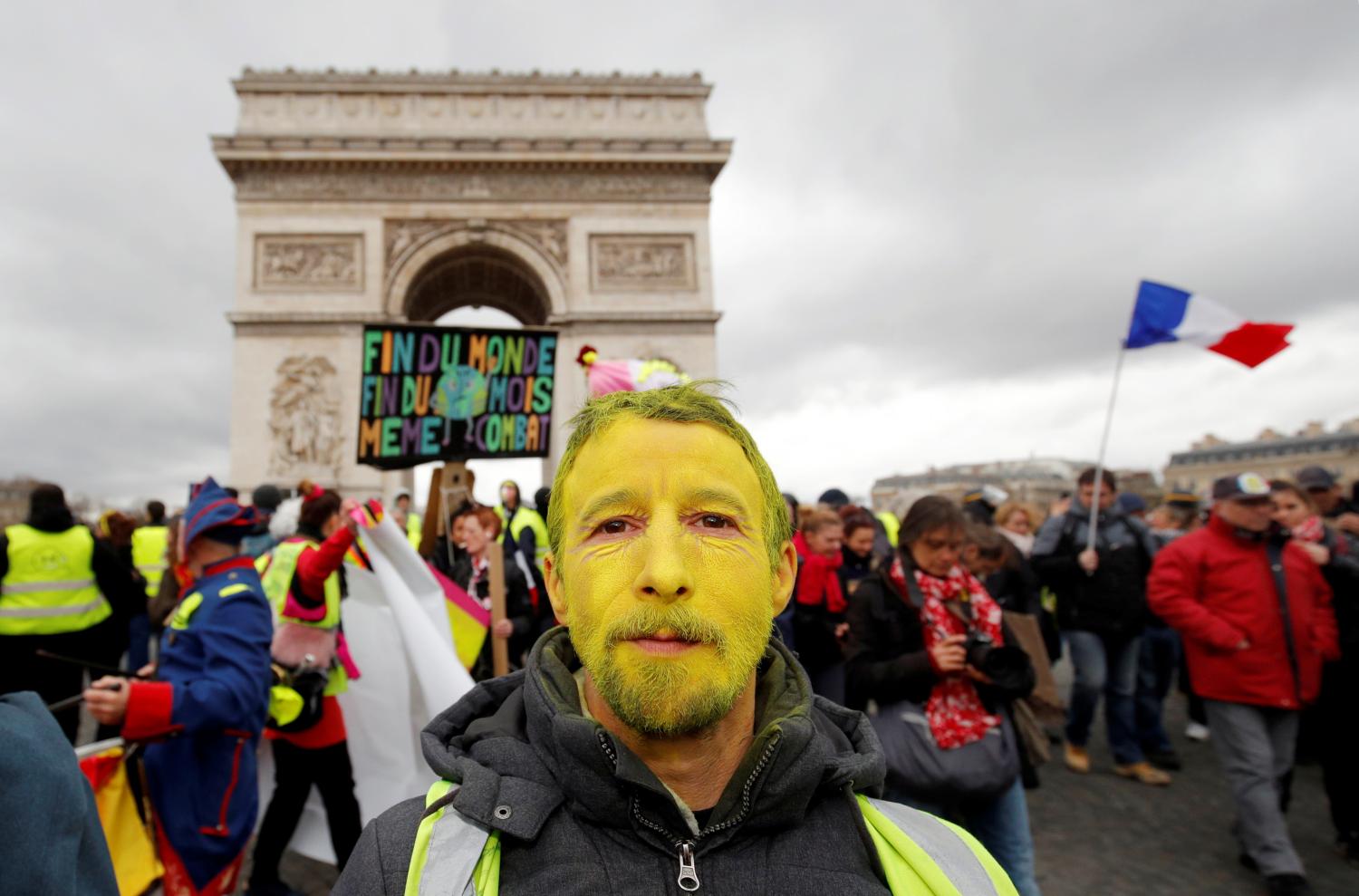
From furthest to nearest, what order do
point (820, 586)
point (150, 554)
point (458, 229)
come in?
point (458, 229), point (150, 554), point (820, 586)

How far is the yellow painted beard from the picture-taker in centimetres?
95

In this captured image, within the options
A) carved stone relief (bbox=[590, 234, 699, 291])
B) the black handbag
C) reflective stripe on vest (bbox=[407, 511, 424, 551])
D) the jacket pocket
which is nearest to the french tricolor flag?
the black handbag

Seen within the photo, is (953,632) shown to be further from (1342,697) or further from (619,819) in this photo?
(1342,697)

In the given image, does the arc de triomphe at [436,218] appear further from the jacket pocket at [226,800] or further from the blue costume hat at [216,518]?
the jacket pocket at [226,800]

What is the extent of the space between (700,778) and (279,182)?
19.9 meters

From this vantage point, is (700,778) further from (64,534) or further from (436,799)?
(64,534)

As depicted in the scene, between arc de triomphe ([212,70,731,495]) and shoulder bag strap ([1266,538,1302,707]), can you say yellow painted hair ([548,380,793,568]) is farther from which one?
arc de triomphe ([212,70,731,495])

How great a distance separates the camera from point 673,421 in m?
1.11

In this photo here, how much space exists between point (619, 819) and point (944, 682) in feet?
6.37

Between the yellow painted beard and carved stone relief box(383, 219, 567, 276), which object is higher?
carved stone relief box(383, 219, 567, 276)

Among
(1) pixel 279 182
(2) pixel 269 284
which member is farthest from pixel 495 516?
(1) pixel 279 182

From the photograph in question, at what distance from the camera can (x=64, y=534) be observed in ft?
15.3

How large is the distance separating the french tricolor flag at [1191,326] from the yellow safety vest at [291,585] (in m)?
5.89

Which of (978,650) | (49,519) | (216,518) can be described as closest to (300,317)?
(49,519)
